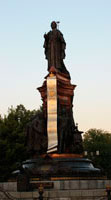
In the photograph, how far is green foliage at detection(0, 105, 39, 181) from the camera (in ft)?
140

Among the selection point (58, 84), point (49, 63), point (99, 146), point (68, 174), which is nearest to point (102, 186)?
point (68, 174)

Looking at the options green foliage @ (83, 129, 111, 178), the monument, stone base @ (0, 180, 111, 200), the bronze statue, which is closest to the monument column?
the monument

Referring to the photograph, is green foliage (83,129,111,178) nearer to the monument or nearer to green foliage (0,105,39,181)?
green foliage (0,105,39,181)

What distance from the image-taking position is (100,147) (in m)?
66.4

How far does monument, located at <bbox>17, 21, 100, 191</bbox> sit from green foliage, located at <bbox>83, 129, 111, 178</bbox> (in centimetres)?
3273

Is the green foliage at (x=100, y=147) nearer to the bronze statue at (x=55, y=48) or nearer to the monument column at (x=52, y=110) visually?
the bronze statue at (x=55, y=48)

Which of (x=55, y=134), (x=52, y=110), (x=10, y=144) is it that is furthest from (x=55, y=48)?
(x=10, y=144)

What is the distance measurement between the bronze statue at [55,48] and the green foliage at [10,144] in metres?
16.9

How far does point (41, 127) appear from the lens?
82.5 feet

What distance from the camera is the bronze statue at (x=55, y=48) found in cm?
2733

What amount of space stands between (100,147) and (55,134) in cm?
4274

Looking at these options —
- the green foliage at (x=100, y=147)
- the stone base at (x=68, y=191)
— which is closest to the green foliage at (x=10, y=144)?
the green foliage at (x=100, y=147)

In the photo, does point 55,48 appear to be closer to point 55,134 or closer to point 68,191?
point 55,134

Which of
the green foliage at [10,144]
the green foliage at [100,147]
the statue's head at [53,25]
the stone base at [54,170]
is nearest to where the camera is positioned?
the stone base at [54,170]
